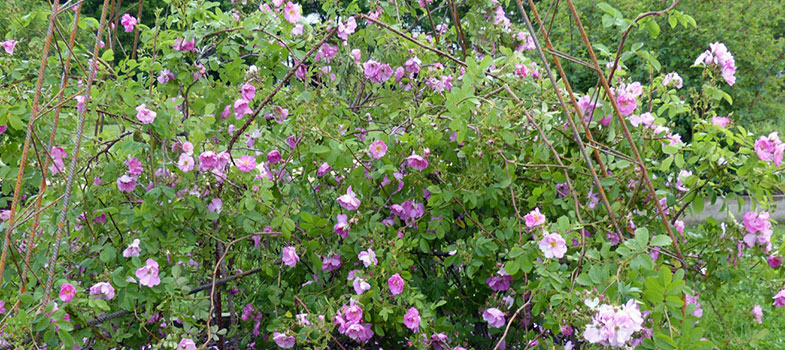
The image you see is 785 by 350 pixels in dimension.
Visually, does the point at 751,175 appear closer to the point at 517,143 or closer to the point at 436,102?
the point at 517,143

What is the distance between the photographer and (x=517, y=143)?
185 centimetres

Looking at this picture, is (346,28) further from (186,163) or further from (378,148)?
(186,163)

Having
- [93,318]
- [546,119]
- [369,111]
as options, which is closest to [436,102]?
[369,111]

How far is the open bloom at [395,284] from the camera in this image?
1.70 m

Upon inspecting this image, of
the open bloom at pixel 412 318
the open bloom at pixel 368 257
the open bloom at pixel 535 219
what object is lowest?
the open bloom at pixel 412 318

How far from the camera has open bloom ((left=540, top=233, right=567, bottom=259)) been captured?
59.7 inches

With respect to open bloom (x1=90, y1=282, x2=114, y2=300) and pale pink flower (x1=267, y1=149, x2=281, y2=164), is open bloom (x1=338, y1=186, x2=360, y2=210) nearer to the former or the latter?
pale pink flower (x1=267, y1=149, x2=281, y2=164)

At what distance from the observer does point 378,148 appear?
1.80 m

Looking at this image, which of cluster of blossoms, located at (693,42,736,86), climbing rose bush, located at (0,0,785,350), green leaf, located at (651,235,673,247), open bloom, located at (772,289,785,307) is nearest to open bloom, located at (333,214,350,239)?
climbing rose bush, located at (0,0,785,350)

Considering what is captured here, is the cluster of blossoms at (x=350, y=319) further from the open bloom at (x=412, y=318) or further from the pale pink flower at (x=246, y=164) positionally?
the pale pink flower at (x=246, y=164)

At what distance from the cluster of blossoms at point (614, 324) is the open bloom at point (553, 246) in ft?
0.82

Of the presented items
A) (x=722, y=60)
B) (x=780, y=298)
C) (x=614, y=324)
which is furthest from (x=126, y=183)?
(x=780, y=298)

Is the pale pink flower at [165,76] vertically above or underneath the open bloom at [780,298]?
above

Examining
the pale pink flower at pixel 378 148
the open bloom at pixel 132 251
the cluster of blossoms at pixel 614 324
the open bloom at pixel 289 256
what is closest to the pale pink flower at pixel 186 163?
the open bloom at pixel 132 251
